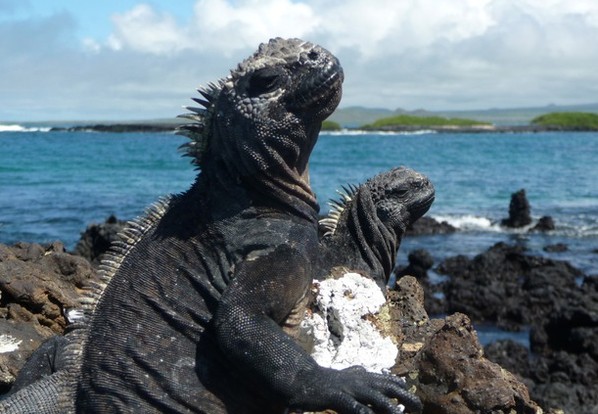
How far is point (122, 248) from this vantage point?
12.0 feet

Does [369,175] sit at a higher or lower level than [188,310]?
lower

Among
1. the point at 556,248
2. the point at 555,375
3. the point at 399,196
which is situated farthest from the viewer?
the point at 556,248

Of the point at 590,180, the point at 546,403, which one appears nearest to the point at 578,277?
the point at 546,403

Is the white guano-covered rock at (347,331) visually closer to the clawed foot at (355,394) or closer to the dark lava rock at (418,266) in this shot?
the clawed foot at (355,394)

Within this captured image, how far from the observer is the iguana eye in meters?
3.46

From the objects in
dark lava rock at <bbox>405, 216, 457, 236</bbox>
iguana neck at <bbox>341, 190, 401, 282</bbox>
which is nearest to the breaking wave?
dark lava rock at <bbox>405, 216, 457, 236</bbox>

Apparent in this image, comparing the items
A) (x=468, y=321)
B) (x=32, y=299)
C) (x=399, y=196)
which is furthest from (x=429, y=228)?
(x=468, y=321)

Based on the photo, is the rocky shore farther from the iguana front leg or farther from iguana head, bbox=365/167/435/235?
the iguana front leg

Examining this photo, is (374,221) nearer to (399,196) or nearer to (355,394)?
(399,196)

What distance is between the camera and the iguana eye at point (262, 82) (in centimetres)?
346

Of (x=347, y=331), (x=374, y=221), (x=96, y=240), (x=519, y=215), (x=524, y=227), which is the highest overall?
(x=374, y=221)

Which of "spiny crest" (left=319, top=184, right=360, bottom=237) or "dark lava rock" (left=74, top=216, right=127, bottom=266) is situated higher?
"spiny crest" (left=319, top=184, right=360, bottom=237)

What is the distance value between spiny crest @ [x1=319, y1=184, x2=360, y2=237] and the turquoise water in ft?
11.6

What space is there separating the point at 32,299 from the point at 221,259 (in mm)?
2615
